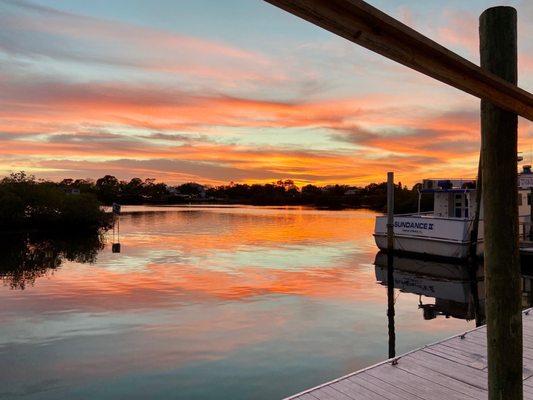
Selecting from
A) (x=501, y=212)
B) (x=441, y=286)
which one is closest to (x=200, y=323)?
(x=441, y=286)

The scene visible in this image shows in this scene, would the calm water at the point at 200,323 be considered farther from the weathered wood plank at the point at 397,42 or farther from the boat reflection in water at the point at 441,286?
the weathered wood plank at the point at 397,42

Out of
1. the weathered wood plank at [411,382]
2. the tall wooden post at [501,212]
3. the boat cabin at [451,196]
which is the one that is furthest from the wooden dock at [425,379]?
the boat cabin at [451,196]

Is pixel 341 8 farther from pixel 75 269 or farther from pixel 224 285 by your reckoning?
pixel 75 269

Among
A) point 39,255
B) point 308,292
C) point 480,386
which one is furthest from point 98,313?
point 39,255

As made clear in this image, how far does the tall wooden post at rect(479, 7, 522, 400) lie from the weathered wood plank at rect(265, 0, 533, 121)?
0.92 feet

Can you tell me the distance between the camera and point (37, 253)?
31.5 metres

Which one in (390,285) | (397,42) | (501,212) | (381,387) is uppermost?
(397,42)

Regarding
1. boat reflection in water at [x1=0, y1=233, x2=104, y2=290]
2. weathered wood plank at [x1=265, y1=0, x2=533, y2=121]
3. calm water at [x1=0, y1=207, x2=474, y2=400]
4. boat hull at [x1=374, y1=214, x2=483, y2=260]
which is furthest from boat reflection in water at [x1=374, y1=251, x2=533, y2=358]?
boat reflection in water at [x1=0, y1=233, x2=104, y2=290]

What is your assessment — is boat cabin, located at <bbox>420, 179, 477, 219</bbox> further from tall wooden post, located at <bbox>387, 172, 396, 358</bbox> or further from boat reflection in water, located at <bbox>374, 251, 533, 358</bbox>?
tall wooden post, located at <bbox>387, 172, 396, 358</bbox>

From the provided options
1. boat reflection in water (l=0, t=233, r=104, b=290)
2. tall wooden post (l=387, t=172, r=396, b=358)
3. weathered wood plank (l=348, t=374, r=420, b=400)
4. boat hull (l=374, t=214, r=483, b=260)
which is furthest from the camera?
boat hull (l=374, t=214, r=483, b=260)

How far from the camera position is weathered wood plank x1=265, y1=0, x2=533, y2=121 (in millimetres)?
1928

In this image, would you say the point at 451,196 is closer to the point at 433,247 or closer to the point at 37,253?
the point at 433,247

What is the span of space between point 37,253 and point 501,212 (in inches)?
1333

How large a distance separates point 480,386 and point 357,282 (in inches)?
582
